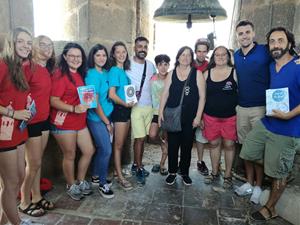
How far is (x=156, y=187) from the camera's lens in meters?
3.60

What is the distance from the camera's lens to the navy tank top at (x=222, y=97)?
3.38m

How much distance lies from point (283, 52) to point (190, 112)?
3.92 feet

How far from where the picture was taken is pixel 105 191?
3.29 metres

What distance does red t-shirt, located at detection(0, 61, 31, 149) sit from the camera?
Result: 2115 mm

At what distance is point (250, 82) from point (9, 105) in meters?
2.36

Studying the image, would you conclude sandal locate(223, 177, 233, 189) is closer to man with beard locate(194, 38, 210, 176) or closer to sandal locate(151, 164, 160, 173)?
man with beard locate(194, 38, 210, 176)

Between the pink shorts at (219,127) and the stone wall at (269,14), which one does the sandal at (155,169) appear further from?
the stone wall at (269,14)

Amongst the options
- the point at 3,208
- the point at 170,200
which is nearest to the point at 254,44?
the point at 170,200

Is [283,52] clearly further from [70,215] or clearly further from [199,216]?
[70,215]

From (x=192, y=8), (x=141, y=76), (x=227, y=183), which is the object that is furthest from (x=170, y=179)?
(x=192, y=8)

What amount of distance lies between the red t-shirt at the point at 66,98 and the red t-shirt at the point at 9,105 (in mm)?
591

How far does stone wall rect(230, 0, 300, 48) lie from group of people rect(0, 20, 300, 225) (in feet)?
1.70

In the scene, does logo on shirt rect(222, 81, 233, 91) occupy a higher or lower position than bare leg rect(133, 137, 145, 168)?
higher

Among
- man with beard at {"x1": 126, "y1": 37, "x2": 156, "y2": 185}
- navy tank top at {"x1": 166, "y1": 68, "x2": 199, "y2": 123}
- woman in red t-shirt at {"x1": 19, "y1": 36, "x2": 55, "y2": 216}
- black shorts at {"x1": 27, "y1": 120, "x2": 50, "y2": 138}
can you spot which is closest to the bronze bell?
man with beard at {"x1": 126, "y1": 37, "x2": 156, "y2": 185}
